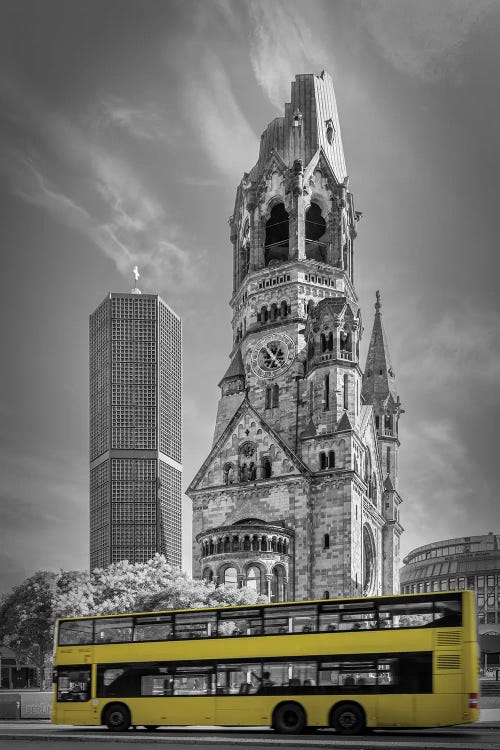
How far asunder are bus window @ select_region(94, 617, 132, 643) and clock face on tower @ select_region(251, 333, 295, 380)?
182ft

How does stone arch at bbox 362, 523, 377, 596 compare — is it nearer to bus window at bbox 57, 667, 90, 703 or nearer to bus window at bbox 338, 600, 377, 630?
bus window at bbox 57, 667, 90, 703

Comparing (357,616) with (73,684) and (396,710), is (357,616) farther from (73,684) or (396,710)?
(73,684)

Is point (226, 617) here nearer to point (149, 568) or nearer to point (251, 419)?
point (149, 568)

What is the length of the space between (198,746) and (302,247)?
67836 millimetres

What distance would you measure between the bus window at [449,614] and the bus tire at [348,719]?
3.79 meters

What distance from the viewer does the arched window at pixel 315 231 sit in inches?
3826

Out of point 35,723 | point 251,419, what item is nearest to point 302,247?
point 251,419

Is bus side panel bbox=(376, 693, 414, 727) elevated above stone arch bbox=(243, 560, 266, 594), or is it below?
below

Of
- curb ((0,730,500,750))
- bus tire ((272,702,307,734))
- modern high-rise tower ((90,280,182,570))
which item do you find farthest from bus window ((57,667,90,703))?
modern high-rise tower ((90,280,182,570))

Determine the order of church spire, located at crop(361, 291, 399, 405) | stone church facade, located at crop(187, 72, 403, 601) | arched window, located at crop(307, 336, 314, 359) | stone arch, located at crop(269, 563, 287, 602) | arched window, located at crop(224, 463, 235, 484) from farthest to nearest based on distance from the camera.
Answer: church spire, located at crop(361, 291, 399, 405)
arched window, located at crop(307, 336, 314, 359)
arched window, located at crop(224, 463, 235, 484)
stone church facade, located at crop(187, 72, 403, 601)
stone arch, located at crop(269, 563, 287, 602)

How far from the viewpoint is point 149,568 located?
7819 centimetres

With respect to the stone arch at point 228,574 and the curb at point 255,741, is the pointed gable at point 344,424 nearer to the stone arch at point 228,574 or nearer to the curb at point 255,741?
the stone arch at point 228,574

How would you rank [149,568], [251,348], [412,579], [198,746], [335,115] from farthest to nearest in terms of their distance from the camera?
[412,579], [335,115], [251,348], [149,568], [198,746]

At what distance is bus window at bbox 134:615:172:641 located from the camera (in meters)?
33.9
